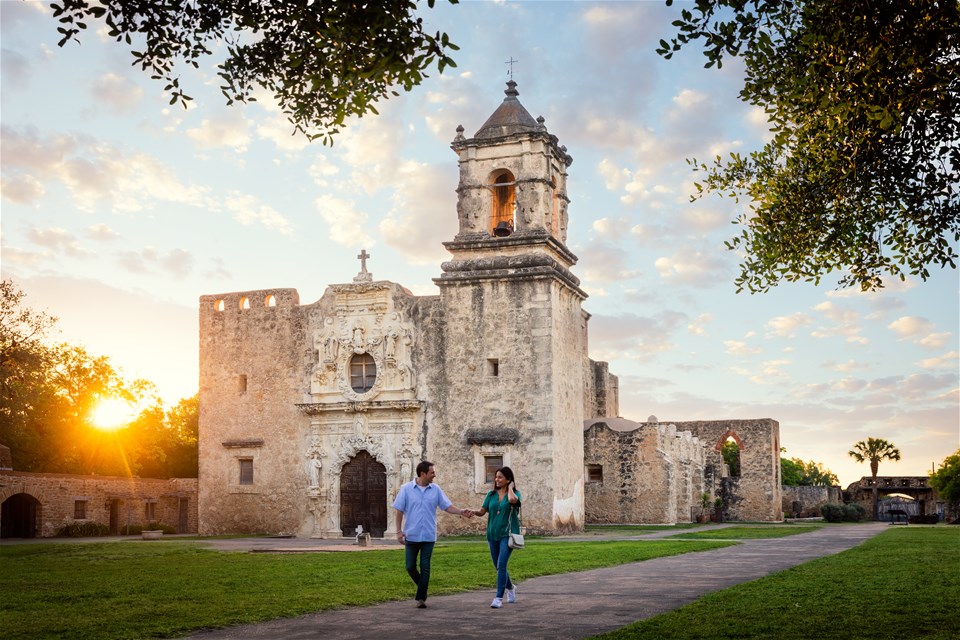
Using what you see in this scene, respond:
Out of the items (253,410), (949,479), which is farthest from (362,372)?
(949,479)

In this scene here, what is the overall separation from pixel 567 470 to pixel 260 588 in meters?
19.4

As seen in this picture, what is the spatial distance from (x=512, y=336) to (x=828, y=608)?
2094 centimetres

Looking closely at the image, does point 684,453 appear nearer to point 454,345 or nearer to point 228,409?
point 454,345

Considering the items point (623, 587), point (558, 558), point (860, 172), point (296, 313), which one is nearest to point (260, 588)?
point (623, 587)

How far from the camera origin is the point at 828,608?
10.6 meters

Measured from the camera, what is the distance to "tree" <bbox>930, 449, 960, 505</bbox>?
46312 millimetres

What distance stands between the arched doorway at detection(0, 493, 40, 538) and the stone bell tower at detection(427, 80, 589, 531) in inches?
559

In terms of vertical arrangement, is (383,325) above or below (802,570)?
above

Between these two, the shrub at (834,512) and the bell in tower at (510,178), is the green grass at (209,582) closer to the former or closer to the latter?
the bell in tower at (510,178)

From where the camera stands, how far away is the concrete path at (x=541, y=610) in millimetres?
9312

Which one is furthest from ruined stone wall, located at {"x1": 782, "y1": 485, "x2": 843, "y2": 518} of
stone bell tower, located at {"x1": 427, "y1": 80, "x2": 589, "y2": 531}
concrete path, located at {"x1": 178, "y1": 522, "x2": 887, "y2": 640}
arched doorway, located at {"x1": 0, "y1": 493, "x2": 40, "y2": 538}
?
concrete path, located at {"x1": 178, "y1": 522, "x2": 887, "y2": 640}

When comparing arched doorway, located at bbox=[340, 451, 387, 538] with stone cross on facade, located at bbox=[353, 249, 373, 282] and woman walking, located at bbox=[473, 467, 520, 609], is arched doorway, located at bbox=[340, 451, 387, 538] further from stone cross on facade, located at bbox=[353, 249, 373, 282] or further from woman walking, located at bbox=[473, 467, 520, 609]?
woman walking, located at bbox=[473, 467, 520, 609]

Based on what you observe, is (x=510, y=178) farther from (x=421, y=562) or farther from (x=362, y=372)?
(x=421, y=562)

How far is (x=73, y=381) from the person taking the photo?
4378 centimetres
